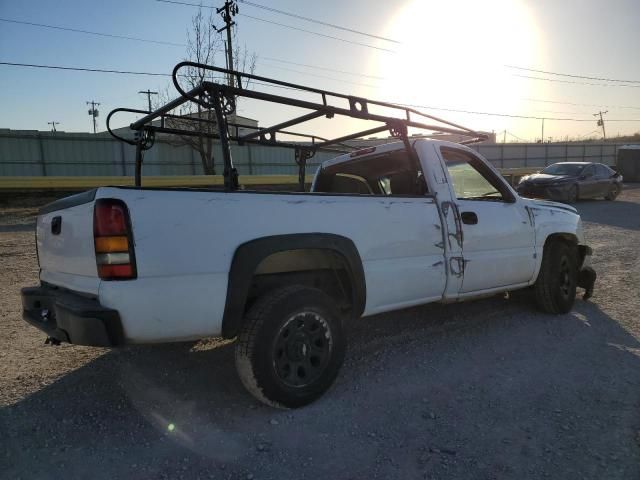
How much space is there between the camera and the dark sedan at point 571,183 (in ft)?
56.2

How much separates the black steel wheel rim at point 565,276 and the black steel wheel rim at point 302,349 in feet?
10.5

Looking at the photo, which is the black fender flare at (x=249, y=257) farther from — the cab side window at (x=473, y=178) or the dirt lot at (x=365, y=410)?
the cab side window at (x=473, y=178)

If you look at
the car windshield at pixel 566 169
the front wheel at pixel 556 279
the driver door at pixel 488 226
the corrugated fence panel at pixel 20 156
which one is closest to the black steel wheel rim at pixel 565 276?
the front wheel at pixel 556 279

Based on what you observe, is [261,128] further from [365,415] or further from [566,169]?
[566,169]

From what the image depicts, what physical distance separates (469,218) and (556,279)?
1.61m

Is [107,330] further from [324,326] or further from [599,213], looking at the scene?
[599,213]

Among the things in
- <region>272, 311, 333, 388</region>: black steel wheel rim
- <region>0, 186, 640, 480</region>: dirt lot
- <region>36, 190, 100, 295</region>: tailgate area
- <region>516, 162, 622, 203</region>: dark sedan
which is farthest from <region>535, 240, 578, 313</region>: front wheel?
<region>516, 162, 622, 203</region>: dark sedan

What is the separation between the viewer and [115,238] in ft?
8.21

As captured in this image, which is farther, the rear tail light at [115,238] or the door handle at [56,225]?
the door handle at [56,225]

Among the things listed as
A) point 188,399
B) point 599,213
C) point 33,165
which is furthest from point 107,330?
point 33,165

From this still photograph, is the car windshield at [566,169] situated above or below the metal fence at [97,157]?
below

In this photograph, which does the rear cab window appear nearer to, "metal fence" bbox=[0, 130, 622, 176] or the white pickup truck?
the white pickup truck

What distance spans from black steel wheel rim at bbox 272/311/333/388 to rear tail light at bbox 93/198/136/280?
1.00 meters

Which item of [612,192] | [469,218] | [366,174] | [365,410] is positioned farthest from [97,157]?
[365,410]
